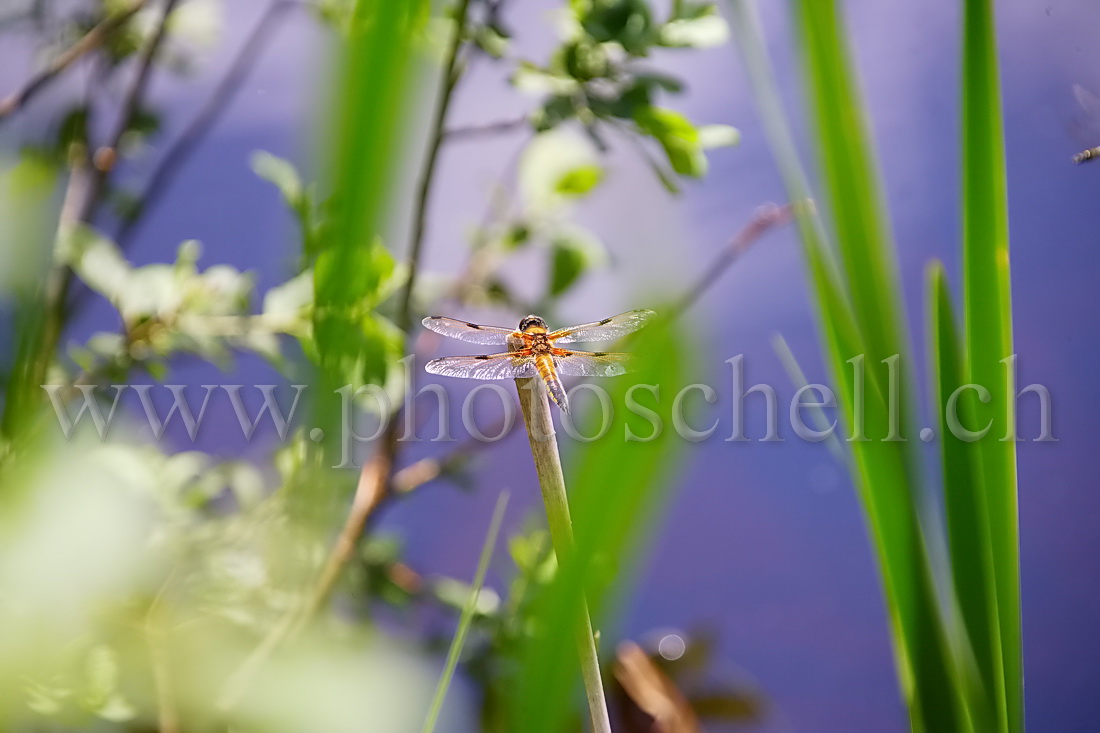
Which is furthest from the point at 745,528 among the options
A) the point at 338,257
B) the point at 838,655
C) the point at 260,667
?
the point at 338,257

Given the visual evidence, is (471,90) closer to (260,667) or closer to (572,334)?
(572,334)

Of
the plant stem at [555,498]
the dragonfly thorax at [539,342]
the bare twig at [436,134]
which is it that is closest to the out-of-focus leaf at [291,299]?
the bare twig at [436,134]

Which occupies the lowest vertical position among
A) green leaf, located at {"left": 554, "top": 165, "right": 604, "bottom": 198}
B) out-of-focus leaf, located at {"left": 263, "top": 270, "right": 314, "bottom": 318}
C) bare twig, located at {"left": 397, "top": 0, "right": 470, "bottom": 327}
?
out-of-focus leaf, located at {"left": 263, "top": 270, "right": 314, "bottom": 318}

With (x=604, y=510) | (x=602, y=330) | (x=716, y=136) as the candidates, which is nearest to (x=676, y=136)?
(x=716, y=136)

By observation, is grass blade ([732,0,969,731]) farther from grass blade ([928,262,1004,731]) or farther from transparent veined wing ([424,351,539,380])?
transparent veined wing ([424,351,539,380])

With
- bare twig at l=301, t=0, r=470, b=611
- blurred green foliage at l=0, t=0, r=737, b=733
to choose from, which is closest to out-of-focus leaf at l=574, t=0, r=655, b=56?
blurred green foliage at l=0, t=0, r=737, b=733
